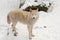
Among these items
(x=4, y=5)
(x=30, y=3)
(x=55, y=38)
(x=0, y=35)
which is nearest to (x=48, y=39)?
(x=55, y=38)

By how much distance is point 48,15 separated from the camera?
3613mm

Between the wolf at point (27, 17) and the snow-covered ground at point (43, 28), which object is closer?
the wolf at point (27, 17)

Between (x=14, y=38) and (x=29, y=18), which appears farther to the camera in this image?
(x=14, y=38)

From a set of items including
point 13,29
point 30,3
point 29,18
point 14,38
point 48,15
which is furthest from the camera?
point 30,3

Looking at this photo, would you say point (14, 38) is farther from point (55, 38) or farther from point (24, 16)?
point (55, 38)

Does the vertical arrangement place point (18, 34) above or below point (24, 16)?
below

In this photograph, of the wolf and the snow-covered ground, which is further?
the snow-covered ground

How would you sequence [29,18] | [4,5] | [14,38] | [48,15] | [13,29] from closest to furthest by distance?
[29,18] < [14,38] < [13,29] < [48,15] < [4,5]

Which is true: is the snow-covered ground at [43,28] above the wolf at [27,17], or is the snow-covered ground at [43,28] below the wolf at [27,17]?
below

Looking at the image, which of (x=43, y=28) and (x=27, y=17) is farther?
A: (x=43, y=28)

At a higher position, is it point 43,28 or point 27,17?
point 27,17

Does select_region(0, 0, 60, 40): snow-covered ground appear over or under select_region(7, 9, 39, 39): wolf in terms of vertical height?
under

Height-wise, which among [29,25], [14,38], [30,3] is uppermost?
[30,3]

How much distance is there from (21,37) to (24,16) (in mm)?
386
